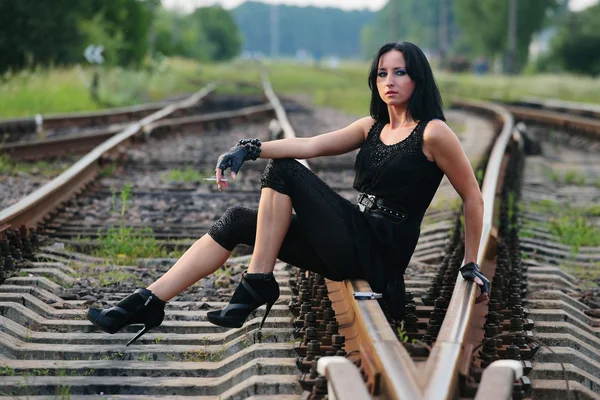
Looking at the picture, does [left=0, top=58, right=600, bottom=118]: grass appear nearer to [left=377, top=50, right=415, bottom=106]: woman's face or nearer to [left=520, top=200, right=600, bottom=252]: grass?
[left=520, top=200, right=600, bottom=252]: grass

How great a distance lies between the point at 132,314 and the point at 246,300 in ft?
1.48

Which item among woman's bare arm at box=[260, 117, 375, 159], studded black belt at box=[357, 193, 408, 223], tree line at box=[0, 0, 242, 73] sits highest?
tree line at box=[0, 0, 242, 73]

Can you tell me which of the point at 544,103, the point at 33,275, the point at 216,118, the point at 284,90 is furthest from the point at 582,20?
the point at 33,275

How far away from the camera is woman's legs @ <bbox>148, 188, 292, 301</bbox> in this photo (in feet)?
13.2

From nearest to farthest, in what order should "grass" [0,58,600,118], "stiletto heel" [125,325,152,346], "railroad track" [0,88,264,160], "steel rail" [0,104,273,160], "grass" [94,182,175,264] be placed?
"stiletto heel" [125,325,152,346], "grass" [94,182,175,264], "steel rail" [0,104,273,160], "railroad track" [0,88,264,160], "grass" [0,58,600,118]

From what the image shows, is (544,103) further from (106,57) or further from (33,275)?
(33,275)

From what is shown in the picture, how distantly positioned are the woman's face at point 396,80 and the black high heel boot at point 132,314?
4.17ft

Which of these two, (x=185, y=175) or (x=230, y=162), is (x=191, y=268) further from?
(x=185, y=175)

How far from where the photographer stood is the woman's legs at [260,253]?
404cm

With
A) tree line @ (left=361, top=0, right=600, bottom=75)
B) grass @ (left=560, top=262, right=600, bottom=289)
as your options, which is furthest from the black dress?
tree line @ (left=361, top=0, right=600, bottom=75)

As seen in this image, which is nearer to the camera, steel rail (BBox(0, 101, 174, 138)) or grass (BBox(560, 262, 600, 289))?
grass (BBox(560, 262, 600, 289))

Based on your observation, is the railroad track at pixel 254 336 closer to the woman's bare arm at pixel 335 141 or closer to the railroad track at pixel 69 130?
the woman's bare arm at pixel 335 141

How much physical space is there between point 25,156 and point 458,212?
16.5ft

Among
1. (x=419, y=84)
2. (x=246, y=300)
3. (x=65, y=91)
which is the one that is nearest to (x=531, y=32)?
(x=65, y=91)
